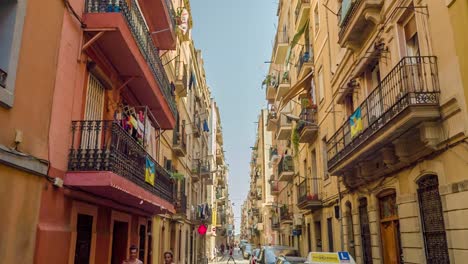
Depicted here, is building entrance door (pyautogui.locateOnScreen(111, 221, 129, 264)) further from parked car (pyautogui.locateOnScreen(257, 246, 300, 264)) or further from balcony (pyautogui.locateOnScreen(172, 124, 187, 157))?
balcony (pyautogui.locateOnScreen(172, 124, 187, 157))

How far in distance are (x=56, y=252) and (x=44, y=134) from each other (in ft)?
7.20

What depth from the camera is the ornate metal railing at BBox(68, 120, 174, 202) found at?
8.82 m

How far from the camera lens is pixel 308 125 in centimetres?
2100

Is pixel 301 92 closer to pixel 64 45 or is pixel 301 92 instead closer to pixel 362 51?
pixel 362 51

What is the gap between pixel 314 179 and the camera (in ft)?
69.7

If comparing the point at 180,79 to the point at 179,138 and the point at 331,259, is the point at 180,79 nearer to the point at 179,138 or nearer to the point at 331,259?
the point at 179,138

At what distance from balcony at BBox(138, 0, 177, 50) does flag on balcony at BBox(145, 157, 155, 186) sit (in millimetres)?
5494

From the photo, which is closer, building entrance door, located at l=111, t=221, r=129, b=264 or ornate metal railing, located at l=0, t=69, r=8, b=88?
ornate metal railing, located at l=0, t=69, r=8, b=88

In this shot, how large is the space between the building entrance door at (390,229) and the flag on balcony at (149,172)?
268 inches

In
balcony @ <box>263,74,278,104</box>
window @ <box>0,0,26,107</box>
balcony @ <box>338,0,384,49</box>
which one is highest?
balcony @ <box>263,74,278,104</box>

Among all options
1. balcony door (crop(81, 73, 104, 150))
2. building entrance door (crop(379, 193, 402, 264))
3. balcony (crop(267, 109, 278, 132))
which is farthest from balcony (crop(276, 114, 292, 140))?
balcony door (crop(81, 73, 104, 150))

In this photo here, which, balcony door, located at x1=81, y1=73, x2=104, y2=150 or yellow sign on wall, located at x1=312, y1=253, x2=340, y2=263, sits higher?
balcony door, located at x1=81, y1=73, x2=104, y2=150

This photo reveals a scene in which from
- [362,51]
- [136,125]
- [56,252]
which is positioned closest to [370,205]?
[362,51]

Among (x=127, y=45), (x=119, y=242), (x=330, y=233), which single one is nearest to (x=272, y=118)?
(x=330, y=233)
